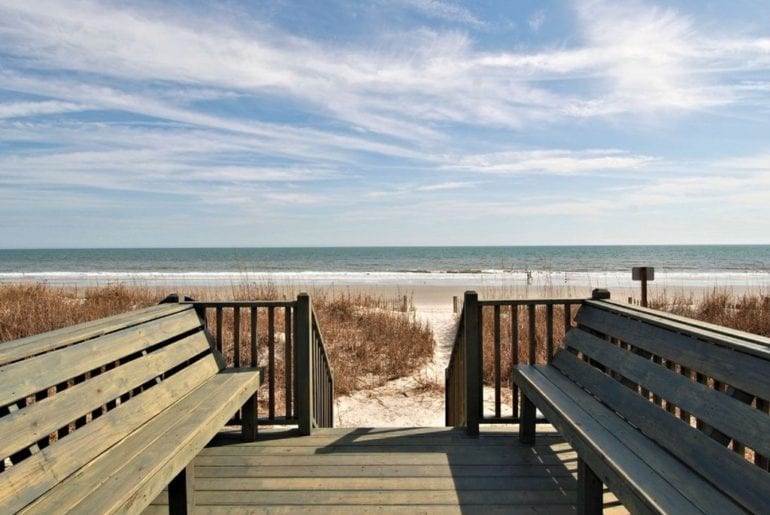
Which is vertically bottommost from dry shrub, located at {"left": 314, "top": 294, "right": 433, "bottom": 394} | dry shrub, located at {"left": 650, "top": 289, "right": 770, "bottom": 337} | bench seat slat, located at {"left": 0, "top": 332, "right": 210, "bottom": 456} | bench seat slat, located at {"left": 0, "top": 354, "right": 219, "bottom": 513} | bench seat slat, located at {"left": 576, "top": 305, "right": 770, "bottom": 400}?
dry shrub, located at {"left": 314, "top": 294, "right": 433, "bottom": 394}

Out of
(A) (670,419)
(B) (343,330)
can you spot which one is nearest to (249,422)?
(A) (670,419)

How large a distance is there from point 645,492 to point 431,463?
1736 mm

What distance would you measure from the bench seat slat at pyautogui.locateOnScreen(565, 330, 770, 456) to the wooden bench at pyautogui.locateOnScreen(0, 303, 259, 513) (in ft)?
7.41

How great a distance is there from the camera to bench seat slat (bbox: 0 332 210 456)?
1889 millimetres

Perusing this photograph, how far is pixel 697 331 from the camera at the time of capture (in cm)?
247

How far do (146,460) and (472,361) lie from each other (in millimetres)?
2453

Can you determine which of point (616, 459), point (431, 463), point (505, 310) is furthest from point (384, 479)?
point (505, 310)

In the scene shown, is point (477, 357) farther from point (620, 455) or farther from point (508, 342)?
point (508, 342)

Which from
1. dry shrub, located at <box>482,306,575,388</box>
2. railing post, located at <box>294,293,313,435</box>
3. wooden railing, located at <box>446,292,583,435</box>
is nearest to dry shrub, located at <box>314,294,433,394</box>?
dry shrub, located at <box>482,306,575,388</box>

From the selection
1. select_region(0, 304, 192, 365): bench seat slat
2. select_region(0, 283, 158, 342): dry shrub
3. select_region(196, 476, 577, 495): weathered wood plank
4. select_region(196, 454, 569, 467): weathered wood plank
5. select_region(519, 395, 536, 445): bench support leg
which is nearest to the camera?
select_region(0, 304, 192, 365): bench seat slat

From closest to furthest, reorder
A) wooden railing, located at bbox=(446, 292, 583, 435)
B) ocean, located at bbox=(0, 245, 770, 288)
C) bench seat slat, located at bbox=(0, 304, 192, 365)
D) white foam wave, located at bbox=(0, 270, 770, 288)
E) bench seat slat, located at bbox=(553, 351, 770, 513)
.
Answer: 1. bench seat slat, located at bbox=(553, 351, 770, 513)
2. bench seat slat, located at bbox=(0, 304, 192, 365)
3. wooden railing, located at bbox=(446, 292, 583, 435)
4. white foam wave, located at bbox=(0, 270, 770, 288)
5. ocean, located at bbox=(0, 245, 770, 288)

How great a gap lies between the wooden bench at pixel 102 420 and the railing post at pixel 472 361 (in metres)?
1.68

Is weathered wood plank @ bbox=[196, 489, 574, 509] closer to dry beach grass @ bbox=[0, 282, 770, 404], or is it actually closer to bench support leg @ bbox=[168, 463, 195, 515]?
bench support leg @ bbox=[168, 463, 195, 515]

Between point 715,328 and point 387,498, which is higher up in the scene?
point 715,328
